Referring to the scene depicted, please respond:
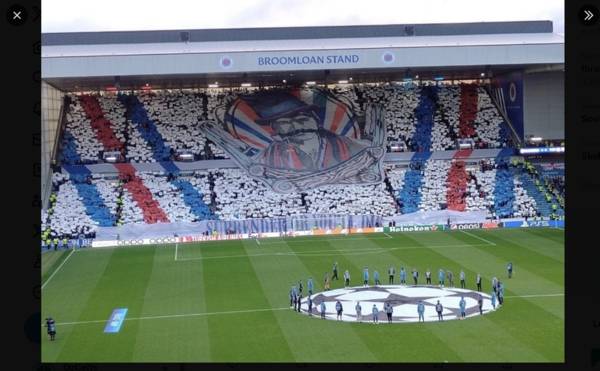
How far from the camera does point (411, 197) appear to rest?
6328cm

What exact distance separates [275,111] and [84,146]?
1582 centimetres

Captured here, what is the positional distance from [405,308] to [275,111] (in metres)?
39.4

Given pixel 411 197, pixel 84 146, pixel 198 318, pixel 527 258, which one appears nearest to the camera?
pixel 198 318

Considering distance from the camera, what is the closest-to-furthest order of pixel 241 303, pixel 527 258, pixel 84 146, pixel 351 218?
pixel 241 303 < pixel 527 258 < pixel 351 218 < pixel 84 146

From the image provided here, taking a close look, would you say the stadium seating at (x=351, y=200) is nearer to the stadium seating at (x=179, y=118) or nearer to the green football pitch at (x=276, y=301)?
the green football pitch at (x=276, y=301)

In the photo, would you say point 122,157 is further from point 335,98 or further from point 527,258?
point 527,258

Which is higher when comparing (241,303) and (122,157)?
(122,157)

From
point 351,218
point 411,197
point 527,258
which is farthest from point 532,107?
point 527,258
